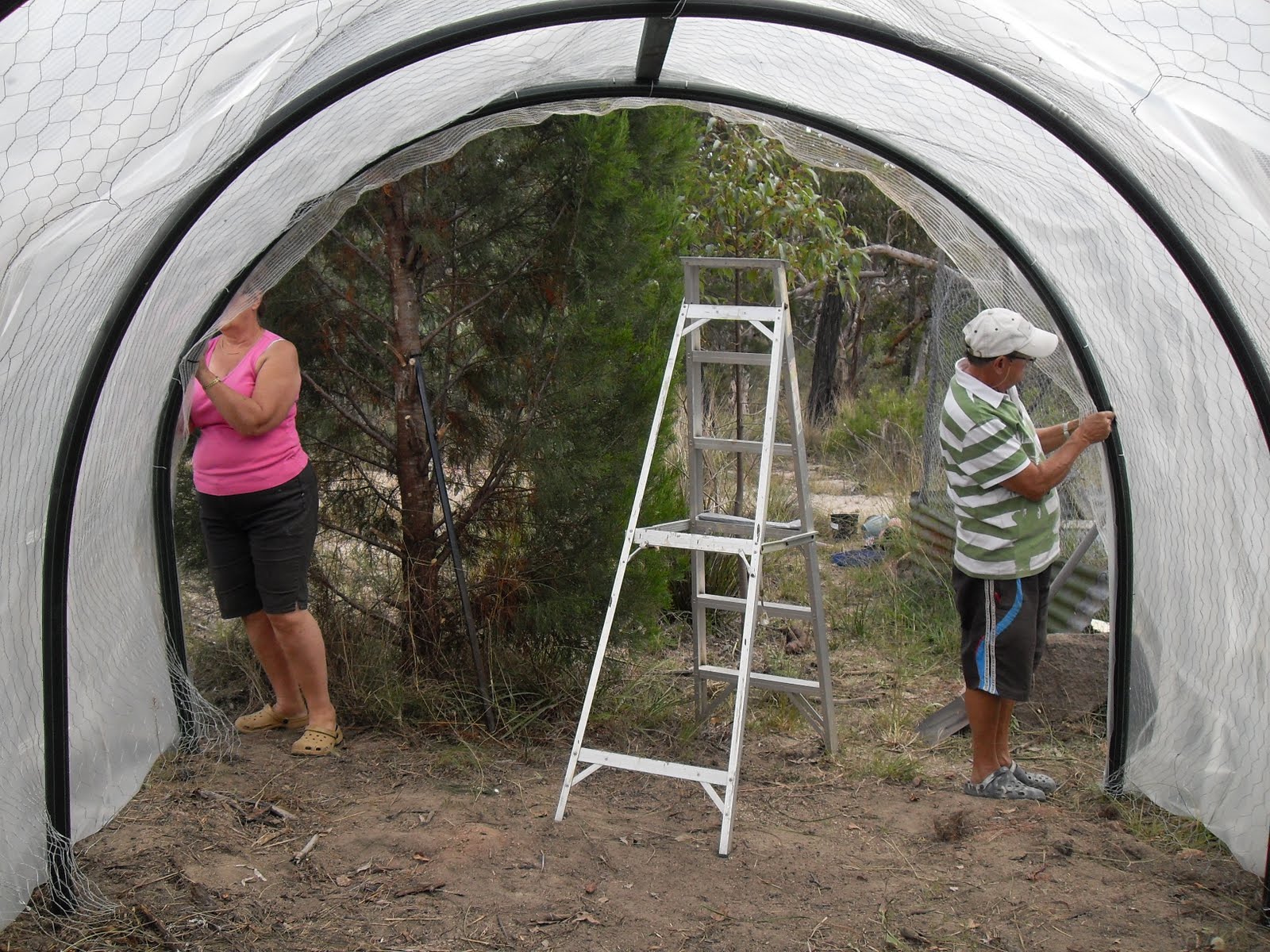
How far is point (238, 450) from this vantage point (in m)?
4.30

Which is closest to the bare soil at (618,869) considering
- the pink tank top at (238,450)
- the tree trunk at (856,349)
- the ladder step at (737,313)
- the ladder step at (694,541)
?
the ladder step at (694,541)

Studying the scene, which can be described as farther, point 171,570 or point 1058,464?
point 171,570

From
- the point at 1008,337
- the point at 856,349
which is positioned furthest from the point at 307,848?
the point at 856,349

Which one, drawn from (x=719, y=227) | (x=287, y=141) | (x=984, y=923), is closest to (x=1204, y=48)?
(x=984, y=923)

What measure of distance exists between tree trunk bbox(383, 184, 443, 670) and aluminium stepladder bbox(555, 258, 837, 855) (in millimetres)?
1040

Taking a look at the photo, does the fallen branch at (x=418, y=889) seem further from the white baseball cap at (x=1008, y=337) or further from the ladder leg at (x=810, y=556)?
the white baseball cap at (x=1008, y=337)

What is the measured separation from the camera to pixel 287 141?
148 inches

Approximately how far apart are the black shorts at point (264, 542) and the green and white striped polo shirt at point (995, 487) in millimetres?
2432

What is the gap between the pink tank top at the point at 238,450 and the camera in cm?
429

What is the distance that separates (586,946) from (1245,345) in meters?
2.56

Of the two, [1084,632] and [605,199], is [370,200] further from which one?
[1084,632]

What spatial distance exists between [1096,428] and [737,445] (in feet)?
4.23

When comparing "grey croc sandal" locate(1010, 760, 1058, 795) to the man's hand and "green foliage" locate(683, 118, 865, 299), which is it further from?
"green foliage" locate(683, 118, 865, 299)

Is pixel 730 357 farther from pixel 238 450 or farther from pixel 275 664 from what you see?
pixel 275 664
